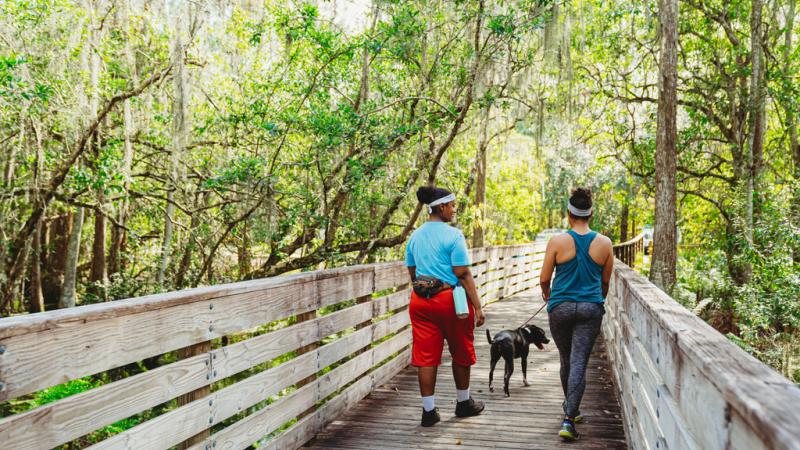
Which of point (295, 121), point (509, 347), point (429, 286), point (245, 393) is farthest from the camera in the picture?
point (295, 121)

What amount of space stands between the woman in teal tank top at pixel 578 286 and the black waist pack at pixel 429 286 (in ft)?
2.52

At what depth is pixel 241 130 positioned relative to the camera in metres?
10.1

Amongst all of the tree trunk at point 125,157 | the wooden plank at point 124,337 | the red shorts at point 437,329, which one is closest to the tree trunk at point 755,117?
the red shorts at point 437,329

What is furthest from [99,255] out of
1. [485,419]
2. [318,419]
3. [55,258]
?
[485,419]

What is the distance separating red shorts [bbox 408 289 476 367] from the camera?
4.76m

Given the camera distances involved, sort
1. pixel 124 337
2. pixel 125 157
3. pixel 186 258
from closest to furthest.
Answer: pixel 124 337
pixel 125 157
pixel 186 258

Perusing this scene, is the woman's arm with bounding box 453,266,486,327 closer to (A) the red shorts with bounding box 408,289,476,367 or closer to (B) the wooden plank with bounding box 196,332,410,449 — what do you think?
(A) the red shorts with bounding box 408,289,476,367

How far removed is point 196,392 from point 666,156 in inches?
364

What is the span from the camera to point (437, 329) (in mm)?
4855

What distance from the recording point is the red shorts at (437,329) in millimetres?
4758

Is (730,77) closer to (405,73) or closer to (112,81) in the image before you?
(405,73)

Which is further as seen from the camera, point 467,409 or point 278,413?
point 467,409

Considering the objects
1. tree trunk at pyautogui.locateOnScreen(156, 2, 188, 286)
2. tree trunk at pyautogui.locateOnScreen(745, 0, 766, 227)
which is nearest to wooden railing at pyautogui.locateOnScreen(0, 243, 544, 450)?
tree trunk at pyautogui.locateOnScreen(156, 2, 188, 286)

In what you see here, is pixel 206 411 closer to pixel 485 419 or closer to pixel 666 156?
pixel 485 419
